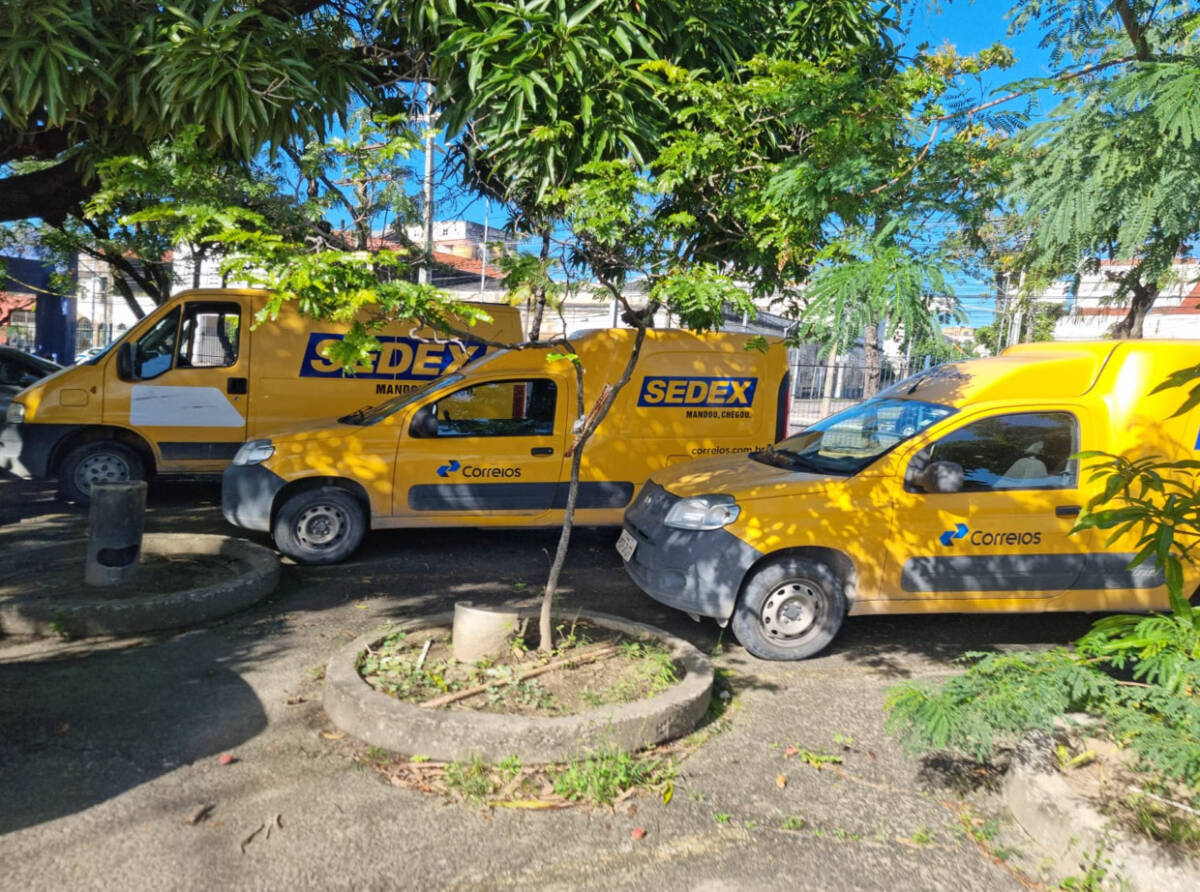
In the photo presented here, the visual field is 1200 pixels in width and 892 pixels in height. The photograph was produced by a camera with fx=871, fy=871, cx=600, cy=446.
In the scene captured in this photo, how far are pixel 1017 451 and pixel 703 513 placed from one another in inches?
79.4

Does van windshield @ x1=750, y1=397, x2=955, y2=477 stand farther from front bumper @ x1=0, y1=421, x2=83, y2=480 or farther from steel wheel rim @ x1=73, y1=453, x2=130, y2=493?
front bumper @ x1=0, y1=421, x2=83, y2=480

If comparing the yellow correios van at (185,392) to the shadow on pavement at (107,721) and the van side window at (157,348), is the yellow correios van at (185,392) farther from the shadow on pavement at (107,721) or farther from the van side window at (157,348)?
the shadow on pavement at (107,721)

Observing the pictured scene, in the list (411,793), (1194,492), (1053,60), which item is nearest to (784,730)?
(411,793)

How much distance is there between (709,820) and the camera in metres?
3.54

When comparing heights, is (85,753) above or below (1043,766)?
below

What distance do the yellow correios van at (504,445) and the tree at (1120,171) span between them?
123 inches

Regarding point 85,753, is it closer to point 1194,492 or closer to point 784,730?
point 784,730

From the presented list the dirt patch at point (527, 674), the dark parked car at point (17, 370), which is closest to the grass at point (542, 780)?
the dirt patch at point (527, 674)

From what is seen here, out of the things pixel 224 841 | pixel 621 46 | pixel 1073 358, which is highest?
pixel 621 46

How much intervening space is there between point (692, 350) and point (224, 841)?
5487 mm

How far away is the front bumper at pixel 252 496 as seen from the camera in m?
6.89

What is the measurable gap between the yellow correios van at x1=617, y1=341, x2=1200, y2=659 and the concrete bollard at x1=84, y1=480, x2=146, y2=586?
3.37m

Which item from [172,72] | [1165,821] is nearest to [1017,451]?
[1165,821]

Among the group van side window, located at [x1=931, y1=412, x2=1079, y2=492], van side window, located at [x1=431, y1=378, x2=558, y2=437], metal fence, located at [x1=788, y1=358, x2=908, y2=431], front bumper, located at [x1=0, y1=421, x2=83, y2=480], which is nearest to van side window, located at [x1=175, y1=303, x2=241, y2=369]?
front bumper, located at [x1=0, y1=421, x2=83, y2=480]
